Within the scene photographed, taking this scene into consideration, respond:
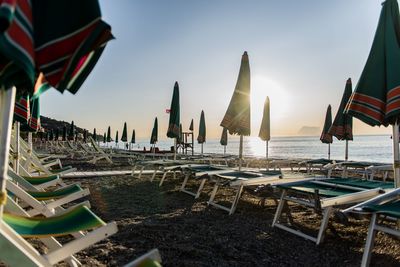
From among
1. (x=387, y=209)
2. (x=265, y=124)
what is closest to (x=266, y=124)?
(x=265, y=124)

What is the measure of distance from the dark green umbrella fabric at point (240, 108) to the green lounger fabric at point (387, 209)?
11.9ft

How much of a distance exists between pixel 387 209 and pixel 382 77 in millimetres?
1549

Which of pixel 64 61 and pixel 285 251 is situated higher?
pixel 64 61

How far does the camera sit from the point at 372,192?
12.7 feet

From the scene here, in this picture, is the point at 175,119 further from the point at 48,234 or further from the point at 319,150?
the point at 319,150

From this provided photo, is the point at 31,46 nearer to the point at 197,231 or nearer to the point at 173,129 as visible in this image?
the point at 197,231

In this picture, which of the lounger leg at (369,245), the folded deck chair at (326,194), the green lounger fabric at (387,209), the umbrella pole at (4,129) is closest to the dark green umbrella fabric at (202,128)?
the folded deck chair at (326,194)

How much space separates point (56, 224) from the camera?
226cm

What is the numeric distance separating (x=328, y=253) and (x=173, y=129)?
22.9 feet

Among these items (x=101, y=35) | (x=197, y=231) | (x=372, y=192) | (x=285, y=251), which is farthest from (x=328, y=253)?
(x=101, y=35)

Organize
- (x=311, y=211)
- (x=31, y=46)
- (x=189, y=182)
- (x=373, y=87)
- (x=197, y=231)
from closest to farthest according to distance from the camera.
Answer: (x=31, y=46) < (x=373, y=87) < (x=197, y=231) < (x=311, y=211) < (x=189, y=182)

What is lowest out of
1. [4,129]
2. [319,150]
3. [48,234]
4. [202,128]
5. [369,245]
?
[369,245]

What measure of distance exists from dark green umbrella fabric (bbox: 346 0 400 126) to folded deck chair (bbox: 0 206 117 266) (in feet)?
9.72

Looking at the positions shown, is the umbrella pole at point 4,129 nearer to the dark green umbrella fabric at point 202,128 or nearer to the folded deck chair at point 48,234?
the folded deck chair at point 48,234
